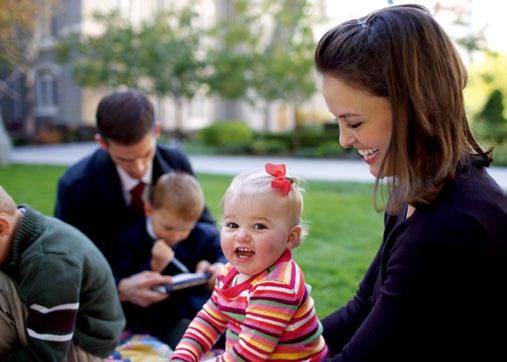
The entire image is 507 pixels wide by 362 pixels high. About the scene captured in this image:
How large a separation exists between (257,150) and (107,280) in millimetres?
14926

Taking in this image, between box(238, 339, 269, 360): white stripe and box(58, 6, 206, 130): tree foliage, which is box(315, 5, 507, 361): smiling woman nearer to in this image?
box(238, 339, 269, 360): white stripe

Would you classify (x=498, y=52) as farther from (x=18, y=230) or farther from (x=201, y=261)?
(x=18, y=230)

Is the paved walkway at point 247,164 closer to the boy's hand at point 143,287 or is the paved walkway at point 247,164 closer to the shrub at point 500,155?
the shrub at point 500,155

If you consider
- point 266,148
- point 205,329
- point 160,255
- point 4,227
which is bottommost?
point 266,148

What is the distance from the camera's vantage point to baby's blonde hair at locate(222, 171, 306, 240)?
1858mm

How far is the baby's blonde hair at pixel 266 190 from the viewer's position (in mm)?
1858

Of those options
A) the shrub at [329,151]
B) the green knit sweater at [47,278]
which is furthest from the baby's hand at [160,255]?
the shrub at [329,151]

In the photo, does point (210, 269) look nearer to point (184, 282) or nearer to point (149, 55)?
point (184, 282)

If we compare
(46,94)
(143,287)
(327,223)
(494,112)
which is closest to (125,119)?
(143,287)

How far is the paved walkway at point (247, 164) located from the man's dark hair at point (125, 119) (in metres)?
7.66

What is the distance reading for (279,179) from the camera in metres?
1.87

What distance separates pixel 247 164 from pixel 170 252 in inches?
454

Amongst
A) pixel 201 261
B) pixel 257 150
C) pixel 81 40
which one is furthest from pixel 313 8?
pixel 201 261

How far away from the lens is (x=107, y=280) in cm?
238
